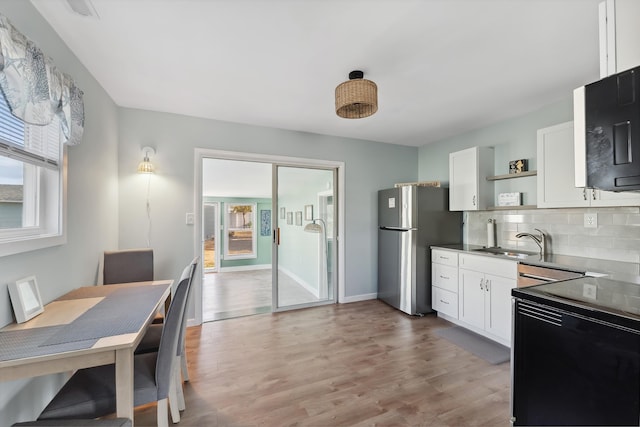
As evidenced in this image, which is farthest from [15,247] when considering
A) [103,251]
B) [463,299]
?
[463,299]

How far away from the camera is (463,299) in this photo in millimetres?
2951

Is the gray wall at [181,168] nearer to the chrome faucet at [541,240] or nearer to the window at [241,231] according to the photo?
the chrome faucet at [541,240]

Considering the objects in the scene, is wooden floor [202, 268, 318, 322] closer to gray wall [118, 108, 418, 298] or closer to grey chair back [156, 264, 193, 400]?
gray wall [118, 108, 418, 298]

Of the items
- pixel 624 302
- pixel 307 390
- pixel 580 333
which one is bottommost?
pixel 307 390

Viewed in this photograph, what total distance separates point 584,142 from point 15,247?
103 inches

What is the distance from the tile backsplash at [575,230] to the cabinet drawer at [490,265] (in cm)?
61

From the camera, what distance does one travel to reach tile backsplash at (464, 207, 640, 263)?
2201mm

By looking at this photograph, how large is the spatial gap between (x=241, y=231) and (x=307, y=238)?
3983 mm

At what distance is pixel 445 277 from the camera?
319 centimetres

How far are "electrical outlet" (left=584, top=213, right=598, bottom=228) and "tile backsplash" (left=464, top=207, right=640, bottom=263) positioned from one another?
0.02 meters

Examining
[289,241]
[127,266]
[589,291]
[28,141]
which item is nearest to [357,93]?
[589,291]

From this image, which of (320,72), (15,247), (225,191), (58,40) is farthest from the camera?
(225,191)

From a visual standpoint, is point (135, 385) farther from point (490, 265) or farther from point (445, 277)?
point (445, 277)

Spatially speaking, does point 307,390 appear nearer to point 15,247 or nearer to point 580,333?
point 580,333
